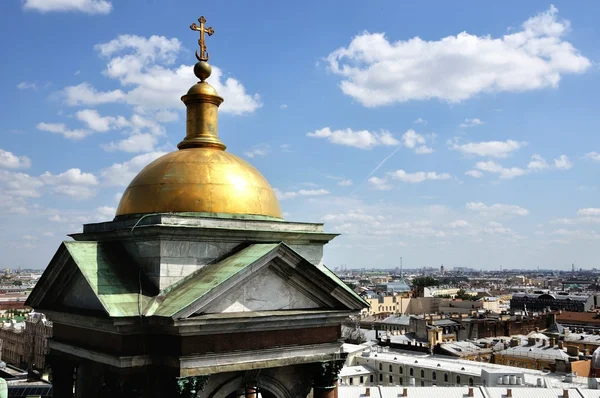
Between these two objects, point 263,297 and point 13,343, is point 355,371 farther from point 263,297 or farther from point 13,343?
point 263,297

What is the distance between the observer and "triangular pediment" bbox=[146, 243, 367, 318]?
14391 millimetres

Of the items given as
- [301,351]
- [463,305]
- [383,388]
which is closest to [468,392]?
[383,388]

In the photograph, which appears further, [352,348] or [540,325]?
[540,325]

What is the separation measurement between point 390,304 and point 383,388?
128 m

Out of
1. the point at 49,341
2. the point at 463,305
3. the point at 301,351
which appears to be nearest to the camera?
the point at 301,351

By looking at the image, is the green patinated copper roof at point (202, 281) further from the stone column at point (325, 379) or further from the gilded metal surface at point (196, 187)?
the stone column at point (325, 379)

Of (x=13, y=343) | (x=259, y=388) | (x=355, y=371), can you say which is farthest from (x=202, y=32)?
(x=13, y=343)

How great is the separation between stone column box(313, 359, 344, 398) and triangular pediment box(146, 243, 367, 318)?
144 centimetres

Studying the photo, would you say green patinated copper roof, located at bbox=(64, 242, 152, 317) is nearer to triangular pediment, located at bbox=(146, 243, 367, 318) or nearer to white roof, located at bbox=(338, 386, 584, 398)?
triangular pediment, located at bbox=(146, 243, 367, 318)

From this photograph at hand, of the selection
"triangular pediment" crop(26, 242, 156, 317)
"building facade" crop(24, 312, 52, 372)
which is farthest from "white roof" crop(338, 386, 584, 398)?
"building facade" crop(24, 312, 52, 372)

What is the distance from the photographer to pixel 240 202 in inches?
658

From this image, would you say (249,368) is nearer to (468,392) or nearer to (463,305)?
(468,392)

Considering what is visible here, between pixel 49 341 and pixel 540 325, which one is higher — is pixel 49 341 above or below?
above

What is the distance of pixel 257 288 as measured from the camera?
15367 millimetres
